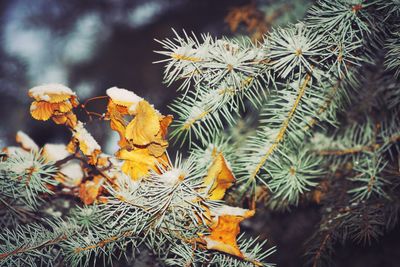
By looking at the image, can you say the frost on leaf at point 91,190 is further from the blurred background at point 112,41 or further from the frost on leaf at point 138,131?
the blurred background at point 112,41

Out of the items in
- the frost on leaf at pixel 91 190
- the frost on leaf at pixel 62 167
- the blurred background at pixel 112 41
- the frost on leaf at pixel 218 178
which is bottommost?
the frost on leaf at pixel 91 190

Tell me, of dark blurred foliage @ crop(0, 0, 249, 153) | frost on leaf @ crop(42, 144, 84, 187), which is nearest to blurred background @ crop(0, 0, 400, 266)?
dark blurred foliage @ crop(0, 0, 249, 153)

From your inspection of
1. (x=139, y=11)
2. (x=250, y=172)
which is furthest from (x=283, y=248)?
(x=139, y=11)

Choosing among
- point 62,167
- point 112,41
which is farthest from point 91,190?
point 112,41

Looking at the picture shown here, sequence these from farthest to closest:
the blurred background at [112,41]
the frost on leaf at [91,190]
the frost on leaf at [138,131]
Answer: the blurred background at [112,41] < the frost on leaf at [91,190] < the frost on leaf at [138,131]

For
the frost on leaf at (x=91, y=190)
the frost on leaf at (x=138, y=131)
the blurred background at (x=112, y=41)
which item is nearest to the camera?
the frost on leaf at (x=138, y=131)

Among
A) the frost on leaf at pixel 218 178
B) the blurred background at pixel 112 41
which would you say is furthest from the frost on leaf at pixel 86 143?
the blurred background at pixel 112 41

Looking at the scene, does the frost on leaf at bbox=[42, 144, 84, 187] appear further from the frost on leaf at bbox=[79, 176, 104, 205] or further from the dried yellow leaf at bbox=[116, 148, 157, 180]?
the dried yellow leaf at bbox=[116, 148, 157, 180]

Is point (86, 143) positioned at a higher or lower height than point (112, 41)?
lower

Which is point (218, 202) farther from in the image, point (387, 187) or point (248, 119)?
point (248, 119)

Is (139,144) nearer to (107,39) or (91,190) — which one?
(91,190)

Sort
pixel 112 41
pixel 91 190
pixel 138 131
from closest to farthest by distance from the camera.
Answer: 1. pixel 138 131
2. pixel 91 190
3. pixel 112 41

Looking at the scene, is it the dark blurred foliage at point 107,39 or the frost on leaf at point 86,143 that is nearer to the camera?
the frost on leaf at point 86,143

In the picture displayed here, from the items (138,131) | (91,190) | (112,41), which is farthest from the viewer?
(112,41)
